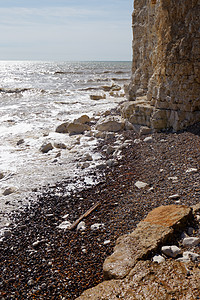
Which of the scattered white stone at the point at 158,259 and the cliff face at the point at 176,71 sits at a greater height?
the cliff face at the point at 176,71

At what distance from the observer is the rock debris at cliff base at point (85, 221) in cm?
406

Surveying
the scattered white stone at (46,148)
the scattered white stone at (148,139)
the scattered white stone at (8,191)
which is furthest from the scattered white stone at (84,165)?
the scattered white stone at (148,139)

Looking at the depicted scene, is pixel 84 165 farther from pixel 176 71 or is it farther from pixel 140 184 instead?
pixel 176 71

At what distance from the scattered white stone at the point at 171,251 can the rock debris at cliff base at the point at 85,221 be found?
1.13 metres

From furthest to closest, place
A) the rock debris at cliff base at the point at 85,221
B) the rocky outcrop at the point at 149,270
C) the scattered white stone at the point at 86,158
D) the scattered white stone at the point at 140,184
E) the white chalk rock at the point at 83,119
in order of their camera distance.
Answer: the white chalk rock at the point at 83,119 < the scattered white stone at the point at 86,158 < the scattered white stone at the point at 140,184 < the rock debris at cliff base at the point at 85,221 < the rocky outcrop at the point at 149,270

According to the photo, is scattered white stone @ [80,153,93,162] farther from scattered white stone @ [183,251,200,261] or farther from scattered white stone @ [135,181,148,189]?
scattered white stone @ [183,251,200,261]

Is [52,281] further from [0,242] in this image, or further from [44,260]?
[0,242]

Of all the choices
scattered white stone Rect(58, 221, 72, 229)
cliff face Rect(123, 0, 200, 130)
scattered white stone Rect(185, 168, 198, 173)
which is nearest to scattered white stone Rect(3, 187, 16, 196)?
scattered white stone Rect(58, 221, 72, 229)

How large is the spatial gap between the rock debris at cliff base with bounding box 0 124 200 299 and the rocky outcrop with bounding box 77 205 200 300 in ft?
2.07

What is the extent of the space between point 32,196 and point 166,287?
4.98m

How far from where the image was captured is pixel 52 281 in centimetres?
402

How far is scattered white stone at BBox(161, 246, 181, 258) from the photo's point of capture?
11.7 feet

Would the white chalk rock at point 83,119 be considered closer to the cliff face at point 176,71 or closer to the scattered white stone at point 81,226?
the cliff face at point 176,71

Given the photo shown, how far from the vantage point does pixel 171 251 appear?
3576 millimetres
